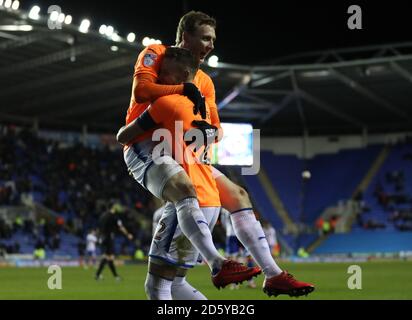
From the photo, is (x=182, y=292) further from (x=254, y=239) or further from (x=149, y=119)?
(x=149, y=119)

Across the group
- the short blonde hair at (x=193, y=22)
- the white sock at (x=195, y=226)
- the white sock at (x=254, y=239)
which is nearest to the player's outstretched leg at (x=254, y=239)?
the white sock at (x=254, y=239)

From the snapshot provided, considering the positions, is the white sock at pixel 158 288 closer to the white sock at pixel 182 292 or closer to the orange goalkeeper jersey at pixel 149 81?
the white sock at pixel 182 292

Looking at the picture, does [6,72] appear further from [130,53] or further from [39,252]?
[39,252]

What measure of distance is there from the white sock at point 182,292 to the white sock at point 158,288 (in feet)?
0.37

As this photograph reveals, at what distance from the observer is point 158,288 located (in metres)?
5.25

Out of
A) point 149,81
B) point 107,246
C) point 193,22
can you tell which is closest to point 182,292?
point 149,81

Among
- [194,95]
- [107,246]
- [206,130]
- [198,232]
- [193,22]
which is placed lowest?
[198,232]

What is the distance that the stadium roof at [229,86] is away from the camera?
1312 inches

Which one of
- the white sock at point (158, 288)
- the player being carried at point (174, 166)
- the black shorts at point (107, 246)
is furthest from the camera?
the black shorts at point (107, 246)

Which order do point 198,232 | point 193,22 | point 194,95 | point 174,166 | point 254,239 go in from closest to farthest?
1. point 198,232
2. point 174,166
3. point 254,239
4. point 194,95
5. point 193,22

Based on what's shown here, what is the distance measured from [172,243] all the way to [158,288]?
1.08 ft

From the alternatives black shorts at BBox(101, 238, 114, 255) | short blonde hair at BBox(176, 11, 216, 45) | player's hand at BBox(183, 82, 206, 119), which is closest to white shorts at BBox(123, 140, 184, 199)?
player's hand at BBox(183, 82, 206, 119)

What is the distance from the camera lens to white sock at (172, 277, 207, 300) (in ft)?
17.6

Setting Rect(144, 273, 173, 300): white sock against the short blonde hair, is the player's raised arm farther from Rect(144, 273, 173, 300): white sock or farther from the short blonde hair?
Rect(144, 273, 173, 300): white sock
